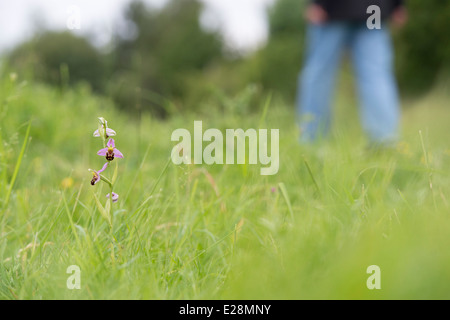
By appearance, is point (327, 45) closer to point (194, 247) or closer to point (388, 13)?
point (388, 13)

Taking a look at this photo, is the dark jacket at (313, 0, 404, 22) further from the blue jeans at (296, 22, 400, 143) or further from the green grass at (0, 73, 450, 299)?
the green grass at (0, 73, 450, 299)

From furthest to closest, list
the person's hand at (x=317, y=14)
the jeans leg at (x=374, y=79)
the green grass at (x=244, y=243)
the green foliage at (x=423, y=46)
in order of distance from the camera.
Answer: the green foliage at (x=423, y=46), the person's hand at (x=317, y=14), the jeans leg at (x=374, y=79), the green grass at (x=244, y=243)

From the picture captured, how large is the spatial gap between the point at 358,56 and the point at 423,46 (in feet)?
39.6

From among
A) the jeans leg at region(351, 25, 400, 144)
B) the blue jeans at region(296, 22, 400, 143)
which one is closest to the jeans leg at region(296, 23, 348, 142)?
the blue jeans at region(296, 22, 400, 143)

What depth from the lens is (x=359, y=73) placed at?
130 inches

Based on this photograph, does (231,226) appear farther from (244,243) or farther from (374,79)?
(374,79)

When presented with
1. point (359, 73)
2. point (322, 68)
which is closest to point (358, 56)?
point (359, 73)

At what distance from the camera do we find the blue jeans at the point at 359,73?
10.3 ft

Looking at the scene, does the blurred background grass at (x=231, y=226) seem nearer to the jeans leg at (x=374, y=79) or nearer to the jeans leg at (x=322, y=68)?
the jeans leg at (x=374, y=79)

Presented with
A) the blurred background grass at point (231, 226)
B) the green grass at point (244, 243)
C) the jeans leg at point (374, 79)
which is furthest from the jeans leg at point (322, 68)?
the green grass at point (244, 243)

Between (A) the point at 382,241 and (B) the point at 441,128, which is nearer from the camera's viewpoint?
(A) the point at 382,241

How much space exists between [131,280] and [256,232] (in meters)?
0.42

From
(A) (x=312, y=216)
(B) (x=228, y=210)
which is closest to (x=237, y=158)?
(B) (x=228, y=210)
